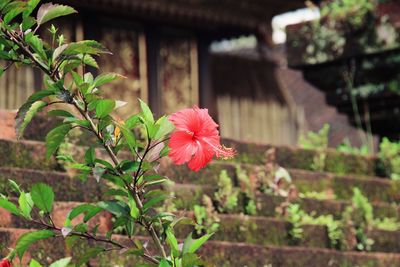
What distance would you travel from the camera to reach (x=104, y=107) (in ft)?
10.3

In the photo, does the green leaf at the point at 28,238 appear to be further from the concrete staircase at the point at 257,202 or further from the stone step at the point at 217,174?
the stone step at the point at 217,174

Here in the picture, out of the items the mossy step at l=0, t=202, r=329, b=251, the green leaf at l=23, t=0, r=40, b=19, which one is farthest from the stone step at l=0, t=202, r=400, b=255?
the green leaf at l=23, t=0, r=40, b=19

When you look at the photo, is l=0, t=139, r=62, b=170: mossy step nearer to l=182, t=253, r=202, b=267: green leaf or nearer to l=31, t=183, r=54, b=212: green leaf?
l=31, t=183, r=54, b=212: green leaf

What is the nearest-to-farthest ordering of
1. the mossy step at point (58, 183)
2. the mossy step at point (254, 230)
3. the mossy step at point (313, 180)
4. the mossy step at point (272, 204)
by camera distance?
the mossy step at point (58, 183) < the mossy step at point (254, 230) < the mossy step at point (272, 204) < the mossy step at point (313, 180)

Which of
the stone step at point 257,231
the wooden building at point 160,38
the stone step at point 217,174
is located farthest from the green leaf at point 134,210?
the wooden building at point 160,38

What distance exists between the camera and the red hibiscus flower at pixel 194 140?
10.5ft

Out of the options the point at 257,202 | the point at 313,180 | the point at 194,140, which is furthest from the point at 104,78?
the point at 313,180

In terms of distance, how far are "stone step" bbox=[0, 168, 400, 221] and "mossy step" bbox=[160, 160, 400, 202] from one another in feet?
0.43

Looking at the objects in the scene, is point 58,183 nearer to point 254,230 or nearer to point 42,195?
point 254,230

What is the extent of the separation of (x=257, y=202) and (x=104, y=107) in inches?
110

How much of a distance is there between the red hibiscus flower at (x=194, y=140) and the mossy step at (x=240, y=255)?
3.53 ft

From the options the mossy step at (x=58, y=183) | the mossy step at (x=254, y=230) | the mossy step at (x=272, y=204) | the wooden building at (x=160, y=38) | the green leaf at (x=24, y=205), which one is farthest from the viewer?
the wooden building at (x=160, y=38)

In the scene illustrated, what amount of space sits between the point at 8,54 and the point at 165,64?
9.39 m

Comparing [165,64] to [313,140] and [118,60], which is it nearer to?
[118,60]
